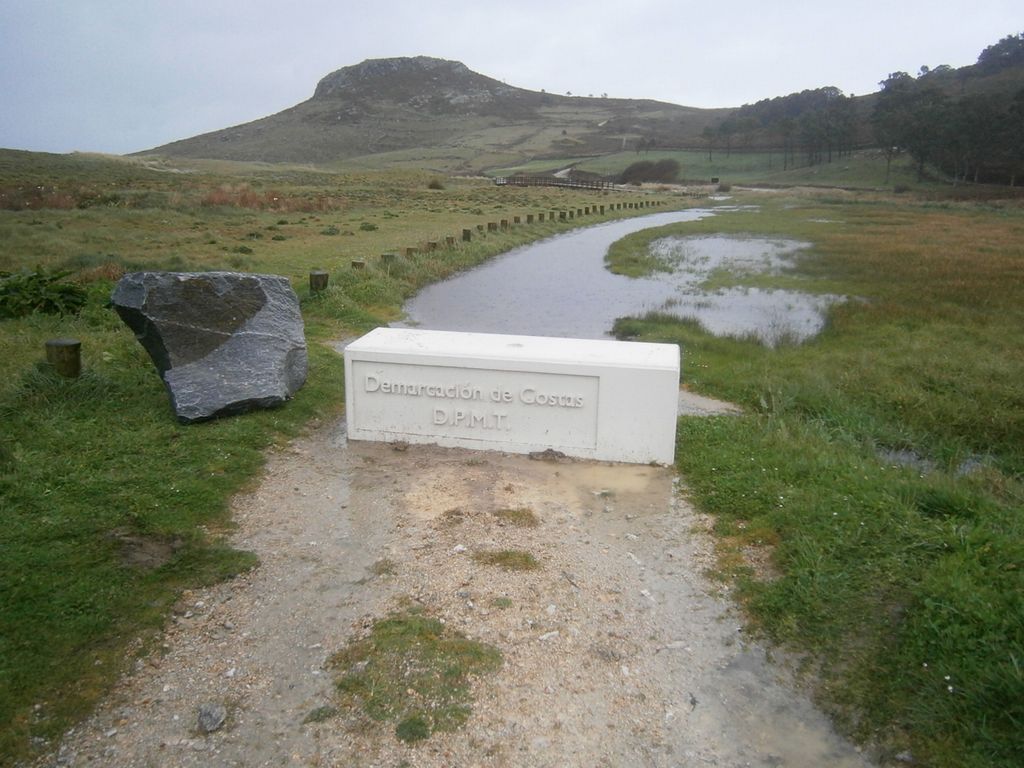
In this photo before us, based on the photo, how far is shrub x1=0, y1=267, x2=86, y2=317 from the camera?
34.0ft

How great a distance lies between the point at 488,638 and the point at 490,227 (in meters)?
22.6

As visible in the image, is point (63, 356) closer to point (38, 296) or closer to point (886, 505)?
point (38, 296)

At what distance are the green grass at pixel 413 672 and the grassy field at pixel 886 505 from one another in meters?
1.55

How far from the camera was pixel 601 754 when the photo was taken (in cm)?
340

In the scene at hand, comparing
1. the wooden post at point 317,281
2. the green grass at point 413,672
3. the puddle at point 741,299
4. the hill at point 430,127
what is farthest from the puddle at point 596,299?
the hill at point 430,127

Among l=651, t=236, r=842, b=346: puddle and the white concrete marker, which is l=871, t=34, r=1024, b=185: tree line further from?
the white concrete marker

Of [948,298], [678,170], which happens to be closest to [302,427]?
[948,298]

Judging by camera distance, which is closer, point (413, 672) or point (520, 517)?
point (413, 672)

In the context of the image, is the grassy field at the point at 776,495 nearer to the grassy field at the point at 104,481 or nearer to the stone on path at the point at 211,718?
the grassy field at the point at 104,481

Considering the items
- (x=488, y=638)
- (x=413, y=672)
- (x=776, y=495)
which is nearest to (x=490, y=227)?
(x=776, y=495)

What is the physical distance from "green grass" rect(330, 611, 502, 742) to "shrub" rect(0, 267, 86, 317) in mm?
8416

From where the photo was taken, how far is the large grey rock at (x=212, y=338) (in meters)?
7.05

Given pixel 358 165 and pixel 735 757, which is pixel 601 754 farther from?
pixel 358 165

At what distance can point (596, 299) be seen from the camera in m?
15.7
